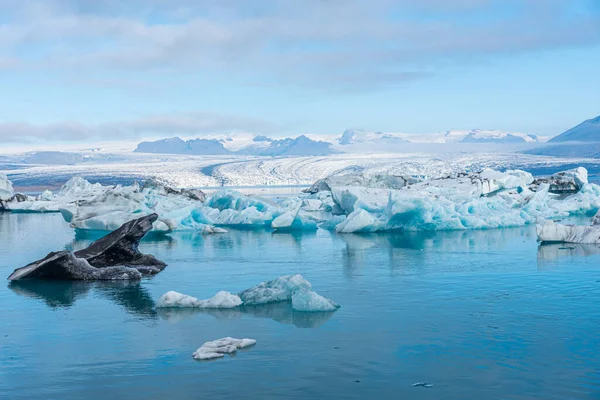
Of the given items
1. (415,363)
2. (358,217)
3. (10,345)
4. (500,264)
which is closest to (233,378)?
(415,363)

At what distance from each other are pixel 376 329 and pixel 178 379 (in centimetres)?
255

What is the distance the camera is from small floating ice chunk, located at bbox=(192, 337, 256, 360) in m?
6.62

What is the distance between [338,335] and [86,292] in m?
4.54

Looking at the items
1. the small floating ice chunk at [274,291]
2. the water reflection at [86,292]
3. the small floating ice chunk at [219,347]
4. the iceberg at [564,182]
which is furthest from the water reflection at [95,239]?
the iceberg at [564,182]

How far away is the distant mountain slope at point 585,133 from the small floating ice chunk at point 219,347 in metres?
175

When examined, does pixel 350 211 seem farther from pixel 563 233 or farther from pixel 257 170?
pixel 257 170

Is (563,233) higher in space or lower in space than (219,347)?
higher

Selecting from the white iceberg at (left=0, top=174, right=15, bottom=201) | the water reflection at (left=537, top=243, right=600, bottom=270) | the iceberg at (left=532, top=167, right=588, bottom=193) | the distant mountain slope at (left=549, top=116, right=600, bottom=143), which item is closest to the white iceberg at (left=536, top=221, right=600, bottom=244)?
the water reflection at (left=537, top=243, right=600, bottom=270)

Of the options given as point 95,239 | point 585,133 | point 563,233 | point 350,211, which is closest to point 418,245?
point 563,233

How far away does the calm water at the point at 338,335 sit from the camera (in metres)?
5.86

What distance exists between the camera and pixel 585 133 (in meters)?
177

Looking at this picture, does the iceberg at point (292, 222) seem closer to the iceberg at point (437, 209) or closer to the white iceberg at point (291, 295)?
the iceberg at point (437, 209)

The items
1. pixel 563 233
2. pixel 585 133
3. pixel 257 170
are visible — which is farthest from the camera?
pixel 585 133

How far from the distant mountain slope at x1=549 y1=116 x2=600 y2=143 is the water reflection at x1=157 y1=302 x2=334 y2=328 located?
173361 mm
